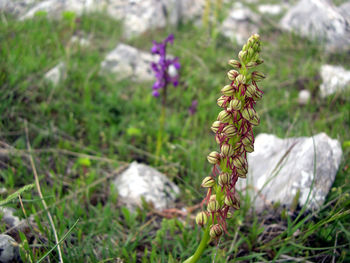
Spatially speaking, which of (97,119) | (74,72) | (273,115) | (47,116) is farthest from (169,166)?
(74,72)

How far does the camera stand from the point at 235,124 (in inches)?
47.6

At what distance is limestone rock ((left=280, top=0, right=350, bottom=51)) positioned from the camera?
170 inches

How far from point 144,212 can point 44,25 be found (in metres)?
3.54

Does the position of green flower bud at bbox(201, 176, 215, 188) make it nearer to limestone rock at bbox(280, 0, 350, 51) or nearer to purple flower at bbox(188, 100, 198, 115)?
purple flower at bbox(188, 100, 198, 115)

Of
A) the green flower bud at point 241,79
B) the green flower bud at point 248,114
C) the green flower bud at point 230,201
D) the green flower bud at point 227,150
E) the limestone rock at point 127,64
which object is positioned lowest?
the limestone rock at point 127,64

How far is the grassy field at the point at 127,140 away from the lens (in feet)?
6.54

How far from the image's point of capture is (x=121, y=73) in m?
4.23

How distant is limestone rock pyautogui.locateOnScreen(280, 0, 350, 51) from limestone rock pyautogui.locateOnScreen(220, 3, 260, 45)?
Answer: 0.58 meters

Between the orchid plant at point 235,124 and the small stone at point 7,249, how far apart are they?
110 centimetres

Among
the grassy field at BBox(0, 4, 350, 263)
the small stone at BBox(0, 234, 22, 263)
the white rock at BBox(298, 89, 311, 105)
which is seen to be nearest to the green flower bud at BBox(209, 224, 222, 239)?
the grassy field at BBox(0, 4, 350, 263)

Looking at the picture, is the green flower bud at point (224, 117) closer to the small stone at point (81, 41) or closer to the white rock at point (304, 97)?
the white rock at point (304, 97)

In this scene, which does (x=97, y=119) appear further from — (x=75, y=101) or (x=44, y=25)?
(x=44, y=25)

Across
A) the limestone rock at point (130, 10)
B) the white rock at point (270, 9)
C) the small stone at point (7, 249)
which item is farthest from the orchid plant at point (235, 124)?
the white rock at point (270, 9)

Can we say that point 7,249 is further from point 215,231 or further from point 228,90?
point 228,90
